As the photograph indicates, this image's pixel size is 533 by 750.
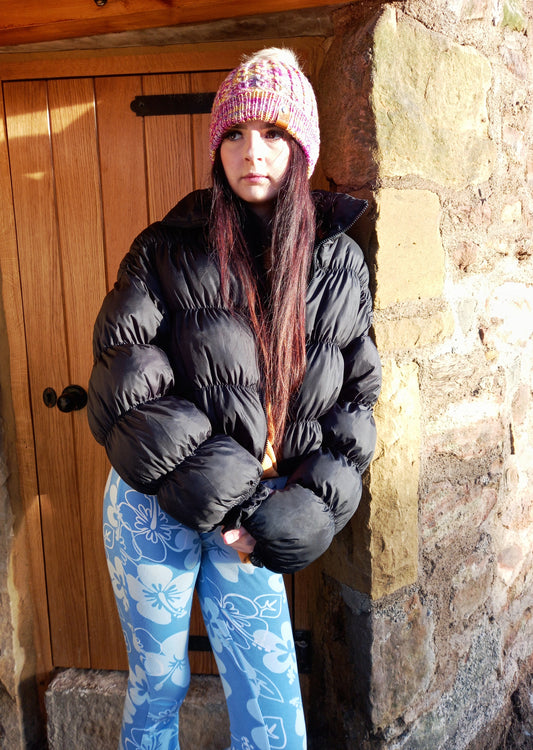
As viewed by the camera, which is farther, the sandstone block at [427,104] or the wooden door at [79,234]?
the wooden door at [79,234]

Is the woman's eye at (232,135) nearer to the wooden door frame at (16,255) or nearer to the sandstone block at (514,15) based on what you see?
the wooden door frame at (16,255)

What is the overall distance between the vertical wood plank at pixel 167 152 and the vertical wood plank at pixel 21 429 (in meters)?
0.47

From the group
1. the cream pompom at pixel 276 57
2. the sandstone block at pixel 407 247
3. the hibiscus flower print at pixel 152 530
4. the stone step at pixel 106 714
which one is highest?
the cream pompom at pixel 276 57

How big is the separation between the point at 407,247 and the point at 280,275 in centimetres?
45

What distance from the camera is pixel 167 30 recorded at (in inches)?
67.6

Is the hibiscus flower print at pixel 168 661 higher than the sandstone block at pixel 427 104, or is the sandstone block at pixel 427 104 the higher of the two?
the sandstone block at pixel 427 104

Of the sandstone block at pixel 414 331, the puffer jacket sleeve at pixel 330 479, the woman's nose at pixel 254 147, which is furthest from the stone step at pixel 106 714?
the woman's nose at pixel 254 147

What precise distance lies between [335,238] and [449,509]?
94 centimetres

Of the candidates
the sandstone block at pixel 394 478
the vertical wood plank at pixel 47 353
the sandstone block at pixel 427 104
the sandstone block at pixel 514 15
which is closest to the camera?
the sandstone block at pixel 427 104

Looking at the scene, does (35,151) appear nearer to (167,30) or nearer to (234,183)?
(167,30)

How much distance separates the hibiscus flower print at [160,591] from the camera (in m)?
1.39

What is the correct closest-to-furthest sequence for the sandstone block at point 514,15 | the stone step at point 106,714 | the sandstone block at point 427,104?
the sandstone block at point 427,104
the sandstone block at point 514,15
the stone step at point 106,714

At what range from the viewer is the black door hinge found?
5.98 feet

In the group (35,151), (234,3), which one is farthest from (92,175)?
(234,3)
